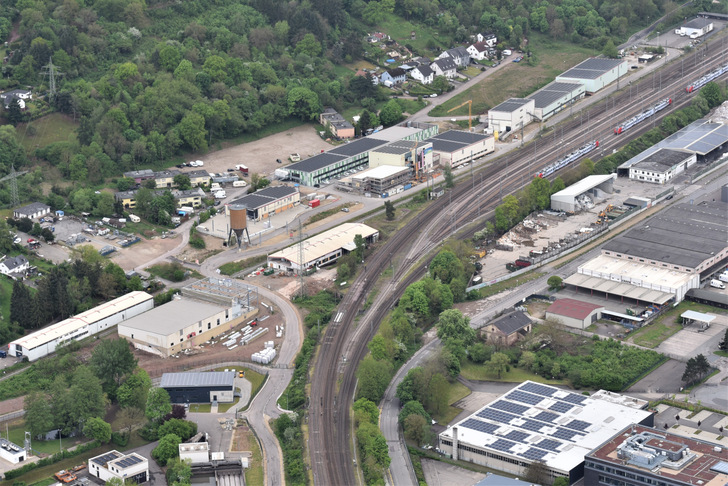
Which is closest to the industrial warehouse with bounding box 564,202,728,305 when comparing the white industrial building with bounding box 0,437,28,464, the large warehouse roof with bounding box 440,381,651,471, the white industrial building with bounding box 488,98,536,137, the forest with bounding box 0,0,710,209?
the large warehouse roof with bounding box 440,381,651,471

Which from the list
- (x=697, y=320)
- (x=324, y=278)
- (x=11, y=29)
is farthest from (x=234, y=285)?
(x=11, y=29)

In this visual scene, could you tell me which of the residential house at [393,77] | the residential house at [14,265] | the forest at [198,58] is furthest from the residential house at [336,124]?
the residential house at [14,265]

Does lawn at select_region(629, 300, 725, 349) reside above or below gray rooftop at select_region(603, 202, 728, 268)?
below

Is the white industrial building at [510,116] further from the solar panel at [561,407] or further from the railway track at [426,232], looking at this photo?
the solar panel at [561,407]

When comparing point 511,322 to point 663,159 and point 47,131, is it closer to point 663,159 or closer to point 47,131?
point 663,159

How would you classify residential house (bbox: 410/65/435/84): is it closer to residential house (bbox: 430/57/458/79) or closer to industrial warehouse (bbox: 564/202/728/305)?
residential house (bbox: 430/57/458/79)

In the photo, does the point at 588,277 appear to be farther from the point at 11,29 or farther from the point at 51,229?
the point at 11,29

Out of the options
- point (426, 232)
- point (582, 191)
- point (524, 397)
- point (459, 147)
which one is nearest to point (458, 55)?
point (459, 147)
